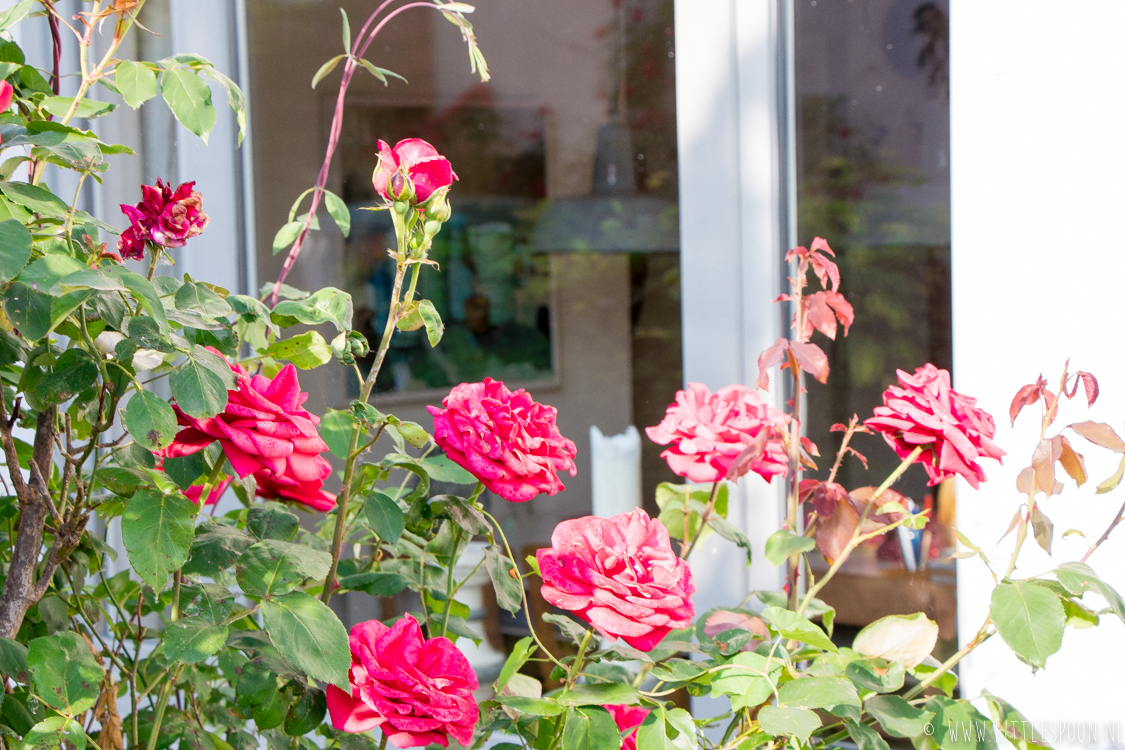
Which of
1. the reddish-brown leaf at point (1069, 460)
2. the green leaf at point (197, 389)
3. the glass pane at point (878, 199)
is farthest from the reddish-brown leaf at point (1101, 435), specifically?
the green leaf at point (197, 389)

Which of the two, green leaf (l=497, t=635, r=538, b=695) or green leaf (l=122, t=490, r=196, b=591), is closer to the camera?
green leaf (l=122, t=490, r=196, b=591)

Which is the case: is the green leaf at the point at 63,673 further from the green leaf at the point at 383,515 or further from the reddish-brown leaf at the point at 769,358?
the reddish-brown leaf at the point at 769,358

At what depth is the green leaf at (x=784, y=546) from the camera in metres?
0.80

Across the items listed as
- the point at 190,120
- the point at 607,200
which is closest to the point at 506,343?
the point at 607,200

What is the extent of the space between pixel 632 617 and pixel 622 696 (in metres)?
0.13

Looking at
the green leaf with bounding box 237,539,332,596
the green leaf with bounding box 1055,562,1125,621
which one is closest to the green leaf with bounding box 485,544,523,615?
the green leaf with bounding box 237,539,332,596

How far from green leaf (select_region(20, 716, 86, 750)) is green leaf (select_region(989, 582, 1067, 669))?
717 mm

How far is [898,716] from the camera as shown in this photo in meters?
0.74

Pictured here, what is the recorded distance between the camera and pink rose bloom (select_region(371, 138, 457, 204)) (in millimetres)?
632

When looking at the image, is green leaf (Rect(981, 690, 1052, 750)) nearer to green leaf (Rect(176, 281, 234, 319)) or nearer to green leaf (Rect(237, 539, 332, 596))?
green leaf (Rect(237, 539, 332, 596))

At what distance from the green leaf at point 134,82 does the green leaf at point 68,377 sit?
23 centimetres

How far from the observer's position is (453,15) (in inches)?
34.6

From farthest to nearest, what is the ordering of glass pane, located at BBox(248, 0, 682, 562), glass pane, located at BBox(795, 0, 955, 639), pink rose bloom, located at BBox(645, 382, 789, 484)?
glass pane, located at BBox(248, 0, 682, 562)
glass pane, located at BBox(795, 0, 955, 639)
pink rose bloom, located at BBox(645, 382, 789, 484)

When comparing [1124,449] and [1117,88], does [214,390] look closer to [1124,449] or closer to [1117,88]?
[1124,449]
